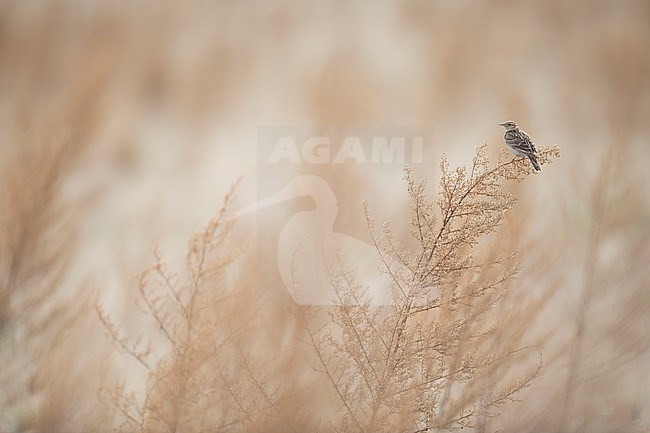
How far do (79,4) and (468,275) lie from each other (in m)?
1.88

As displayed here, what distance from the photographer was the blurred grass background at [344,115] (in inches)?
98.9

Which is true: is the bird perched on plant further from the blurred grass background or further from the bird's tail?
the blurred grass background

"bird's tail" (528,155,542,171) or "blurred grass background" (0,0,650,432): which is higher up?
"blurred grass background" (0,0,650,432)

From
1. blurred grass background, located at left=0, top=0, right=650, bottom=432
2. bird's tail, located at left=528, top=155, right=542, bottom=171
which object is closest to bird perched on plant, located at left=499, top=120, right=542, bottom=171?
bird's tail, located at left=528, top=155, right=542, bottom=171

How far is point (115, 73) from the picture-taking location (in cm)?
270

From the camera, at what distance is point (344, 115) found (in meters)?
2.63

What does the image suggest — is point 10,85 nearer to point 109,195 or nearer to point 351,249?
point 109,195

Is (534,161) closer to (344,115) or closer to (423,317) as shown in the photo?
(423,317)

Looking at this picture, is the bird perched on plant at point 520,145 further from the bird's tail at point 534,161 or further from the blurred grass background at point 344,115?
the blurred grass background at point 344,115

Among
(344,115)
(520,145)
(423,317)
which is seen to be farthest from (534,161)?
(344,115)

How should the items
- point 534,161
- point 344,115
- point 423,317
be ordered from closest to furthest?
point 534,161 → point 423,317 → point 344,115

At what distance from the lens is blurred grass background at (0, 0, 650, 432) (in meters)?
2.51

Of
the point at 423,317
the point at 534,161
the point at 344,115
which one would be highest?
the point at 344,115

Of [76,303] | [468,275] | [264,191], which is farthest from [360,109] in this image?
[76,303]
